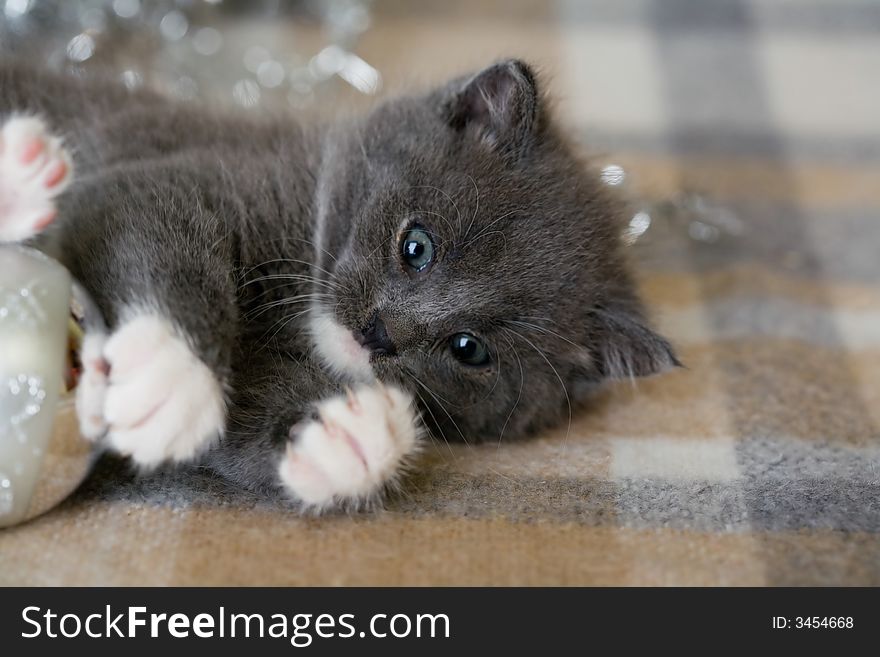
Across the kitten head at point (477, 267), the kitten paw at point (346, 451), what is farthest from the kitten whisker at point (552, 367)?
the kitten paw at point (346, 451)

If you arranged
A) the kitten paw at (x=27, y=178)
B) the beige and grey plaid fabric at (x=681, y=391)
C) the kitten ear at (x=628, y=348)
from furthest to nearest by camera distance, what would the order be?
the kitten ear at (x=628, y=348) → the kitten paw at (x=27, y=178) → the beige and grey plaid fabric at (x=681, y=391)

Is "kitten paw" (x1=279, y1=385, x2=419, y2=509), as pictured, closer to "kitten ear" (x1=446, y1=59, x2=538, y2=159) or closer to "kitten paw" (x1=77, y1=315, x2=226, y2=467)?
"kitten paw" (x1=77, y1=315, x2=226, y2=467)

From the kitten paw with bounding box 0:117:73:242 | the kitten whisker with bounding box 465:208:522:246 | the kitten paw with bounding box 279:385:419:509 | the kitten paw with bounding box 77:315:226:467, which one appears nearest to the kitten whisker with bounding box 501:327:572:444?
the kitten whisker with bounding box 465:208:522:246

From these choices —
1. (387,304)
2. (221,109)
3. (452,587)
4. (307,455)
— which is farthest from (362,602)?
(221,109)

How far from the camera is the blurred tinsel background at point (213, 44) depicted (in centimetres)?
225

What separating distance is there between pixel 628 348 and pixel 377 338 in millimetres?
464

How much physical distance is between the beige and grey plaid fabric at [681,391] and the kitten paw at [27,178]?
415 mm

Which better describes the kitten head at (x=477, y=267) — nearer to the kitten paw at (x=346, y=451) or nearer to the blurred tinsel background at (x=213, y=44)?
the kitten paw at (x=346, y=451)

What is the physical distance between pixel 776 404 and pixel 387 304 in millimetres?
769

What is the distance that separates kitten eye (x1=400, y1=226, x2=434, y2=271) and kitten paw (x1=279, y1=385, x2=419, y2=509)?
0.24 meters

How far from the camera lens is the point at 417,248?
150 centimetres

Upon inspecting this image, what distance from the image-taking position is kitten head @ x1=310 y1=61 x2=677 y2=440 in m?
1.48

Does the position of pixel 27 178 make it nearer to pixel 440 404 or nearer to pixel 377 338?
pixel 377 338

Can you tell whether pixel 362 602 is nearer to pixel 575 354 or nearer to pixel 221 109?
pixel 575 354
